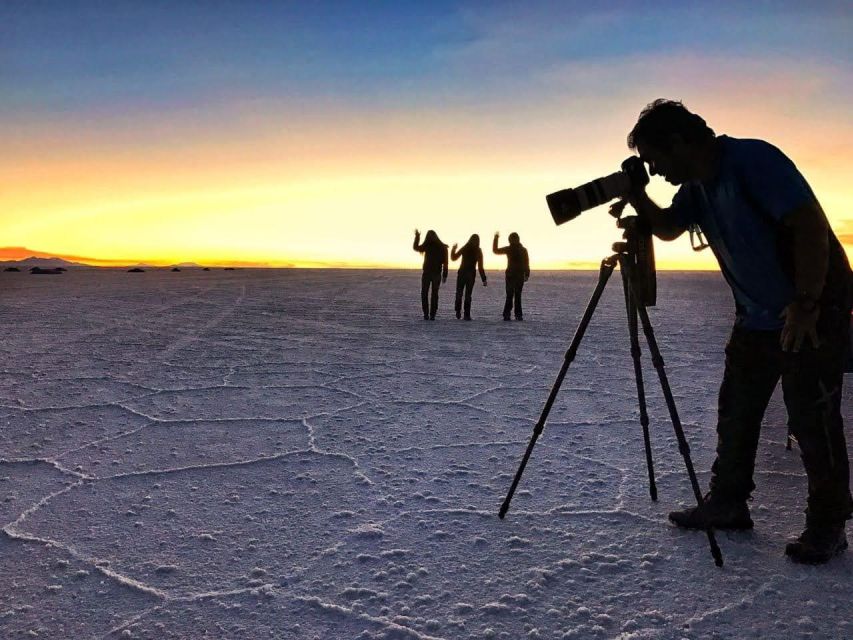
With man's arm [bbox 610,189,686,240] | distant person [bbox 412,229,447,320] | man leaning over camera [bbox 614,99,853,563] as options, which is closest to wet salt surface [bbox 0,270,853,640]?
man leaning over camera [bbox 614,99,853,563]

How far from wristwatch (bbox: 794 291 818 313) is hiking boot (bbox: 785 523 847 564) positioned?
0.87 m

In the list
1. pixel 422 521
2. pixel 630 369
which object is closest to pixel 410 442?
pixel 422 521

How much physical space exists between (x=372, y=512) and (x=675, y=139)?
2009 millimetres

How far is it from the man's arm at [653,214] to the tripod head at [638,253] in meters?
0.05

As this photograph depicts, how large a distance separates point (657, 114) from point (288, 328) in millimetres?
8359

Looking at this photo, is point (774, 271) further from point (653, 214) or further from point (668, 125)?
point (668, 125)

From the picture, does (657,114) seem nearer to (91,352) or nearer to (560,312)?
(91,352)

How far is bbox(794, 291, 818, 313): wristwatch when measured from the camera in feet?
7.21

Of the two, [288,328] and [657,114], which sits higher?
[657,114]

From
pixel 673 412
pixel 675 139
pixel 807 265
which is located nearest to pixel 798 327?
pixel 807 265

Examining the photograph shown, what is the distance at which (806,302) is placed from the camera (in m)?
2.21

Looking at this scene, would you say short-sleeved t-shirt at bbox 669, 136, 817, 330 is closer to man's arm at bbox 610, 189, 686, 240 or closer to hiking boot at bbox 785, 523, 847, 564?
man's arm at bbox 610, 189, 686, 240

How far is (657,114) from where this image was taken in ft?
7.70

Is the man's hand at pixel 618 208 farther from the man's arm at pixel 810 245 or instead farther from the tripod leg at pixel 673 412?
the man's arm at pixel 810 245
